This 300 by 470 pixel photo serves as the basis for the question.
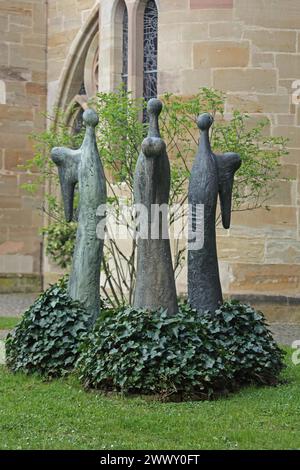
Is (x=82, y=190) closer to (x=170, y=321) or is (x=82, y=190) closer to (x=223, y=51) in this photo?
(x=170, y=321)

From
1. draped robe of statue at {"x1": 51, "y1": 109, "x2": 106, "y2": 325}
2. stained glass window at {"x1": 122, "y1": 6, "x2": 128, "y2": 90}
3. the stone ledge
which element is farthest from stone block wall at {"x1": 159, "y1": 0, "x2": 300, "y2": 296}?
the stone ledge

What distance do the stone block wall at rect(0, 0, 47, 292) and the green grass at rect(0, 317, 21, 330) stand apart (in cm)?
507

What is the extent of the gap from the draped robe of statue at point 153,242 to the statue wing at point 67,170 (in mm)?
1075

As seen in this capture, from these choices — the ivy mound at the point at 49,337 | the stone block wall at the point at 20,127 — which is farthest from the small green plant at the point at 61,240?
the ivy mound at the point at 49,337

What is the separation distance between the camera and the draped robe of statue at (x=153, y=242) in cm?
842

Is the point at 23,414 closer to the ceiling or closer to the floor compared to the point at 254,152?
closer to the floor

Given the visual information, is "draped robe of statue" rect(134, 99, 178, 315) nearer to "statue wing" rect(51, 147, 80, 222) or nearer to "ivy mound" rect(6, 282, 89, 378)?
"ivy mound" rect(6, 282, 89, 378)

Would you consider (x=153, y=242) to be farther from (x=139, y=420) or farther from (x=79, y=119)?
(x=79, y=119)

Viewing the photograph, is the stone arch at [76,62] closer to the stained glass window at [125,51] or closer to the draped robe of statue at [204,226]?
the stained glass window at [125,51]

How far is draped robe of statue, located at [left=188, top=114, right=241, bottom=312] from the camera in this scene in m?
8.78

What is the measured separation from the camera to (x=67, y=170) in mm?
9523

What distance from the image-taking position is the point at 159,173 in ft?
27.7

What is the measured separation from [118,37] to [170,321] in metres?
8.83

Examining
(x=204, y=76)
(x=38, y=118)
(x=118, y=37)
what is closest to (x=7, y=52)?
(x=38, y=118)
